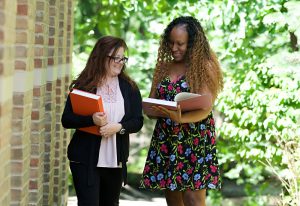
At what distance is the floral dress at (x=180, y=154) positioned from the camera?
562cm

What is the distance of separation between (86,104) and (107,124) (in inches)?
8.0

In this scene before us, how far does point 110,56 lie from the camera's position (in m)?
5.32

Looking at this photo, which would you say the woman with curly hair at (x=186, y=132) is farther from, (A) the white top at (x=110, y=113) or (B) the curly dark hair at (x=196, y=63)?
(A) the white top at (x=110, y=113)

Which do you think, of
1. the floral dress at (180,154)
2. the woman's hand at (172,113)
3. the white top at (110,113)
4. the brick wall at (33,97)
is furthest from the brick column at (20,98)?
the floral dress at (180,154)

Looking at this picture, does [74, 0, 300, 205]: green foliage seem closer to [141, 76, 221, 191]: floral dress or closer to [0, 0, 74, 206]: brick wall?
[0, 0, 74, 206]: brick wall

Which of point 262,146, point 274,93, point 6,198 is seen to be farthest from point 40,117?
point 262,146

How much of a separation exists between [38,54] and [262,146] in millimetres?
5446

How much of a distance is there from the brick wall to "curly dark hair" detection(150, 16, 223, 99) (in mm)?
915

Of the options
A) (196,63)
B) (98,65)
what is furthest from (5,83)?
(196,63)

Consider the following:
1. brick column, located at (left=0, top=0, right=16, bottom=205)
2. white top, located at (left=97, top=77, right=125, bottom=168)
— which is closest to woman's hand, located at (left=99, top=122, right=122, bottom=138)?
white top, located at (left=97, top=77, right=125, bottom=168)

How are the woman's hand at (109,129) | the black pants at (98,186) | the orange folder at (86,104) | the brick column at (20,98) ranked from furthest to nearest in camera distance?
the black pants at (98,186) → the woman's hand at (109,129) → the orange folder at (86,104) → the brick column at (20,98)

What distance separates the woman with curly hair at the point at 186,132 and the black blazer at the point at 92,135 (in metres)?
0.28

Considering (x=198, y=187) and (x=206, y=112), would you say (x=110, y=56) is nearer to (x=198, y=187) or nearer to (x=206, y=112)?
(x=206, y=112)

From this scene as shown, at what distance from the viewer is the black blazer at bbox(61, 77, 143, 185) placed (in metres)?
5.24
